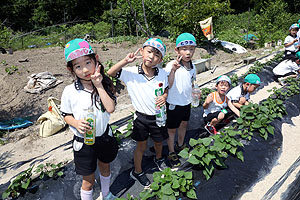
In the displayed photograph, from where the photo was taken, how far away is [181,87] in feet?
9.89

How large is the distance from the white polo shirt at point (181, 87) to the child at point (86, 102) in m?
1.03

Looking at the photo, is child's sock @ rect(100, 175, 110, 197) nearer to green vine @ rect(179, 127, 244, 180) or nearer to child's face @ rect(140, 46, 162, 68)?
green vine @ rect(179, 127, 244, 180)

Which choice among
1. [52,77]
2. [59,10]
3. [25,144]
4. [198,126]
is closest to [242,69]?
[198,126]

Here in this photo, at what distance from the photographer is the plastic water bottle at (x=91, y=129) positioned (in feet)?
6.73

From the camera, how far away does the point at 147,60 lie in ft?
8.12

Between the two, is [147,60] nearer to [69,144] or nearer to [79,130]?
[79,130]

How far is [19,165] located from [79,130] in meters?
2.91

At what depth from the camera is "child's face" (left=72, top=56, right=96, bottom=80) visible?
2.06m

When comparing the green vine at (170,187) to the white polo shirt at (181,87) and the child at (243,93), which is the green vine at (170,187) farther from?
the child at (243,93)

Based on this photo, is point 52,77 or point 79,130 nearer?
point 79,130

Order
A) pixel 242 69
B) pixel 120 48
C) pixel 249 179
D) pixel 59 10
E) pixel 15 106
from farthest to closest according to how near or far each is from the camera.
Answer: pixel 59 10 < pixel 120 48 < pixel 242 69 < pixel 15 106 < pixel 249 179

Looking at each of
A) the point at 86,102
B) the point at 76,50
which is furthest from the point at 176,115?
the point at 76,50

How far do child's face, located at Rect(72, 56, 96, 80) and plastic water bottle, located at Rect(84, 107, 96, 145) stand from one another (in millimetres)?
326

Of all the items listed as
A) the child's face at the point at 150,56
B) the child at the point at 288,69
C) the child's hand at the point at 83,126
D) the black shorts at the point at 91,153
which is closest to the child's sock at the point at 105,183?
the black shorts at the point at 91,153
